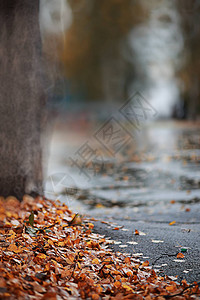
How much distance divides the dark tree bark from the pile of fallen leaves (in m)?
0.89

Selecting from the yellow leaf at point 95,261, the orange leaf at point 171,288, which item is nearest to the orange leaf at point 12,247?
the yellow leaf at point 95,261

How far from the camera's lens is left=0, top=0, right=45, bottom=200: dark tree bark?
234 inches

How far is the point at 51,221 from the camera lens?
5.10 m

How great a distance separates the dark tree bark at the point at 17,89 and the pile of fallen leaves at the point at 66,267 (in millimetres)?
890

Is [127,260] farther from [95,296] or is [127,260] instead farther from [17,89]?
[17,89]

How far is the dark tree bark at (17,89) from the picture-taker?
19.5 feet

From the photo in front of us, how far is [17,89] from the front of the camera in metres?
5.99

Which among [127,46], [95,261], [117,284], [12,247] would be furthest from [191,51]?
[117,284]

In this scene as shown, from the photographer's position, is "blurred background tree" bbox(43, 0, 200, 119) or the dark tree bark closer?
the dark tree bark

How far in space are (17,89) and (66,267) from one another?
3057 mm

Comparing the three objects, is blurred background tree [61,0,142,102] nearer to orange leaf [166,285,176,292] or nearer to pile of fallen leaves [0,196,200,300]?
pile of fallen leaves [0,196,200,300]

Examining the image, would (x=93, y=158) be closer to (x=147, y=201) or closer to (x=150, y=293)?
(x=147, y=201)

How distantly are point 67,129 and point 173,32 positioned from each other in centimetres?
975

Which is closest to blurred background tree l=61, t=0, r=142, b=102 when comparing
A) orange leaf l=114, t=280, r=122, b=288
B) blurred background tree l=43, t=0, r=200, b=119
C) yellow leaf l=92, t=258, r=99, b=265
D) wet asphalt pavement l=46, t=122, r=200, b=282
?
blurred background tree l=43, t=0, r=200, b=119
